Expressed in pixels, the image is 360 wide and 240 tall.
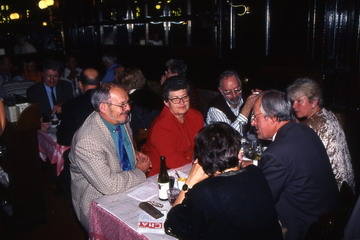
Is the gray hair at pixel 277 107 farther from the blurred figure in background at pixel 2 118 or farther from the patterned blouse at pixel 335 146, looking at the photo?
the blurred figure in background at pixel 2 118

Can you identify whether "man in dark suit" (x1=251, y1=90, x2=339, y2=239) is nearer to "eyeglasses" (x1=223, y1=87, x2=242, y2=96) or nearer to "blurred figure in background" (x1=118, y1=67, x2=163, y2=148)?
"eyeglasses" (x1=223, y1=87, x2=242, y2=96)

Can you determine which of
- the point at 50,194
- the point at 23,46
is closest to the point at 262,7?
the point at 50,194

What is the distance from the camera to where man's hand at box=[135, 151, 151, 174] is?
2.72 metres

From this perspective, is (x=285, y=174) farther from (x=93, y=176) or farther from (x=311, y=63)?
(x=311, y=63)

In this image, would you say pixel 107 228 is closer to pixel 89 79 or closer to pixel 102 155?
pixel 102 155

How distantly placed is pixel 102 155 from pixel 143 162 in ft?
1.77

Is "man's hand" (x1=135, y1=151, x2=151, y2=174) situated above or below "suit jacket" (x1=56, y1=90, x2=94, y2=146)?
below

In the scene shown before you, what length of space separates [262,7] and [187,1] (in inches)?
74.6

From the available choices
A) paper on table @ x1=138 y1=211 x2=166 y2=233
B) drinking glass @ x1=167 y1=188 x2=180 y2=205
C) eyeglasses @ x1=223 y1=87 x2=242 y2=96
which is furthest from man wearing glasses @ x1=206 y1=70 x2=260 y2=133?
paper on table @ x1=138 y1=211 x2=166 y2=233

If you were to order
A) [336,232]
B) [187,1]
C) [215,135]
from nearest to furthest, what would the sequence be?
[215,135]
[336,232]
[187,1]

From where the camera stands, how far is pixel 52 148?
374 cm

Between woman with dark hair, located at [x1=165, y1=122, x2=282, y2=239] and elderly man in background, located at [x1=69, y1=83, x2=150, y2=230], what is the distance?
759 mm

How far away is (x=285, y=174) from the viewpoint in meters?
1.87

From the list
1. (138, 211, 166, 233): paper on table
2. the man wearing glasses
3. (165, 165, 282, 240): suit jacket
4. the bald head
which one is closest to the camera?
(165, 165, 282, 240): suit jacket
